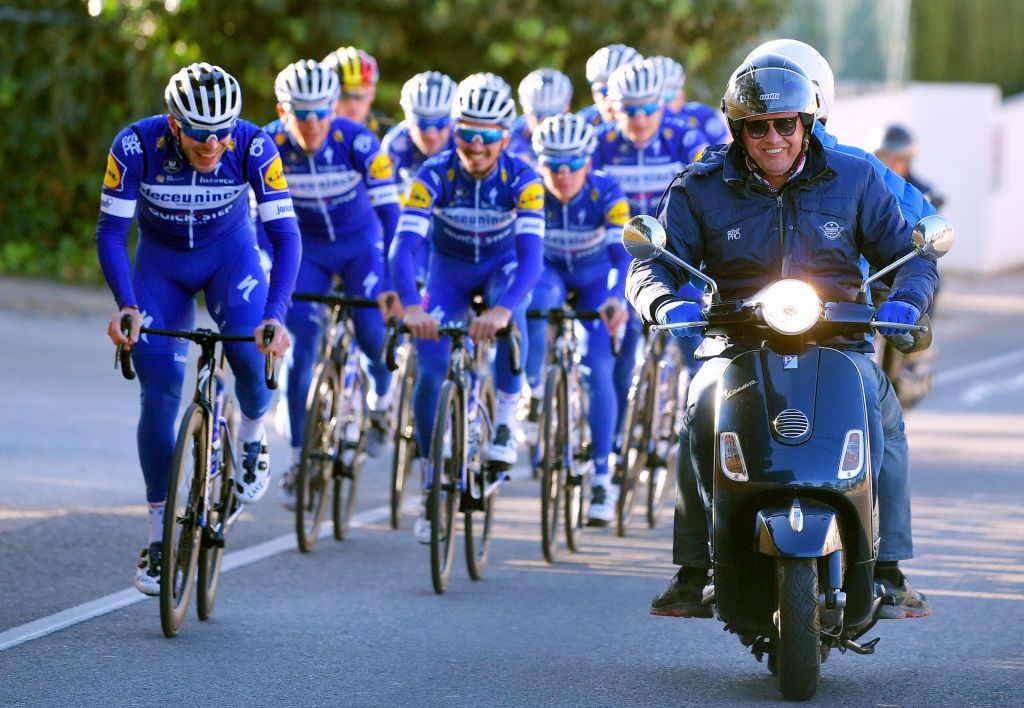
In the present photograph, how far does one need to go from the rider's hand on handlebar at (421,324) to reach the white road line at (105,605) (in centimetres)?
130

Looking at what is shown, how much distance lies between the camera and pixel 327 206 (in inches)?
423

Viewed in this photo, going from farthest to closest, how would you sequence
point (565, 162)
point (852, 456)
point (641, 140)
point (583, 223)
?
point (641, 140)
point (583, 223)
point (565, 162)
point (852, 456)

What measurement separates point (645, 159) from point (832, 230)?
508 cm

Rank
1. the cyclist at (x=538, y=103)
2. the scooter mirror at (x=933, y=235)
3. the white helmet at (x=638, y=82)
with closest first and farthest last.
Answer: the scooter mirror at (x=933, y=235) < the white helmet at (x=638, y=82) < the cyclist at (x=538, y=103)

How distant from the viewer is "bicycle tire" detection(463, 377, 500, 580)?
9039 mm

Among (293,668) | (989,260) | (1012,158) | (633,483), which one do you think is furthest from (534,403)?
(1012,158)

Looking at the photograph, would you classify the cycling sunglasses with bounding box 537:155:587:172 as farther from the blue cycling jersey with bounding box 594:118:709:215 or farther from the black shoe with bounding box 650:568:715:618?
the black shoe with bounding box 650:568:715:618

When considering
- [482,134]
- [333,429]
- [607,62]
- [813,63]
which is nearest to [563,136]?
[482,134]

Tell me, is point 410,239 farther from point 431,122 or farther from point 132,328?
point 431,122

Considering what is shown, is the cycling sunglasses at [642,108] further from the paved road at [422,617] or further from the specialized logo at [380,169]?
the paved road at [422,617]

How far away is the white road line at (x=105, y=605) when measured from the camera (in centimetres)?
757

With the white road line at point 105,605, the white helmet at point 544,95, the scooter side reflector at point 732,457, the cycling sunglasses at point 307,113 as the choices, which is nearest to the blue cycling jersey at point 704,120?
the white helmet at point 544,95

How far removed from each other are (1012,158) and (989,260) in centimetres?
240

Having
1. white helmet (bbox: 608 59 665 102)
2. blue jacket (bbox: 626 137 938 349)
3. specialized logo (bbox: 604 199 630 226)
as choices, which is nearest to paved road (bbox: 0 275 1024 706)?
blue jacket (bbox: 626 137 938 349)
